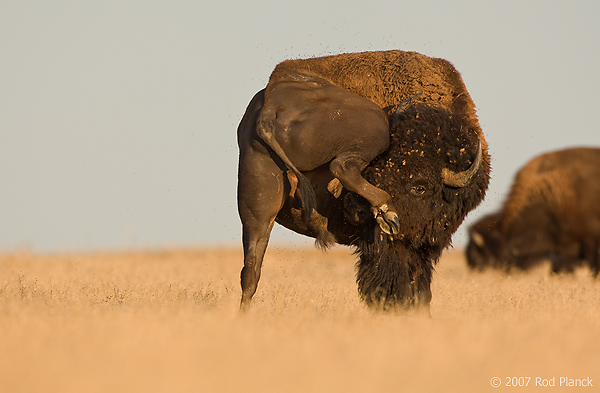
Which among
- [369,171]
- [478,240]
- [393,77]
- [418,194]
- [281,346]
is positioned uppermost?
[393,77]

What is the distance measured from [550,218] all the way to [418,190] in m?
9.41

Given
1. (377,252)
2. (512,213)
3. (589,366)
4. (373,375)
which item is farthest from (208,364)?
(512,213)

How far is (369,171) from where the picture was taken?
597cm

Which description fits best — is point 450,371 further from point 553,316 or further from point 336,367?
point 553,316

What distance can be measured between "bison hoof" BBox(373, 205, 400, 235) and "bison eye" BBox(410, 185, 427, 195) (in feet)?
1.11

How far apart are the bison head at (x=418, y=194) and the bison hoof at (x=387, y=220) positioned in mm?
229

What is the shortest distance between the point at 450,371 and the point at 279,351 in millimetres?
901

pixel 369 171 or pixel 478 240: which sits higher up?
pixel 369 171

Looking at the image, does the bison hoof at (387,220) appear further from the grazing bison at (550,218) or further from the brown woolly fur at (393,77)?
the grazing bison at (550,218)

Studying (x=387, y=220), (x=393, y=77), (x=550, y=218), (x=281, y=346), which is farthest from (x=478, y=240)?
(x=281, y=346)

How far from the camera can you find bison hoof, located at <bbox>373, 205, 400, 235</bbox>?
5656 millimetres

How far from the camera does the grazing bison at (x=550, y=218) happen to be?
13.7m

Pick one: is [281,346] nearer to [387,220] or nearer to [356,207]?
[387,220]

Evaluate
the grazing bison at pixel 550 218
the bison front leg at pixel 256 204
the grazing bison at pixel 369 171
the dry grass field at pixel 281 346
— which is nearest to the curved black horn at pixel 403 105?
the grazing bison at pixel 369 171
